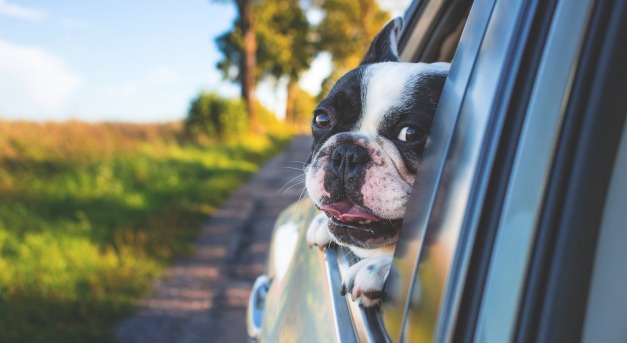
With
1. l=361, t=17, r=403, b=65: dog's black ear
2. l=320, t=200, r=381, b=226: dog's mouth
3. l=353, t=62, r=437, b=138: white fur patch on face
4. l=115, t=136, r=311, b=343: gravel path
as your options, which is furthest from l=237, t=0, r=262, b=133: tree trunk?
l=320, t=200, r=381, b=226: dog's mouth

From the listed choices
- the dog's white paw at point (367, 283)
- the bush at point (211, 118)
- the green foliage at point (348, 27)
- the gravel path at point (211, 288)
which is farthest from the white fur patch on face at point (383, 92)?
the green foliage at point (348, 27)

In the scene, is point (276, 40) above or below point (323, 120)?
above

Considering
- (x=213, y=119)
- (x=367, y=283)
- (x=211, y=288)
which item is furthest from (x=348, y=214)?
(x=213, y=119)

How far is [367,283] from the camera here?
4.12ft

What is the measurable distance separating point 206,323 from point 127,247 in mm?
1582

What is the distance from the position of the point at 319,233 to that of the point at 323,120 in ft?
1.35

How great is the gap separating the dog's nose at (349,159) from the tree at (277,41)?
69.9 feet

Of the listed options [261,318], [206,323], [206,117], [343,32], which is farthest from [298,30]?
[261,318]

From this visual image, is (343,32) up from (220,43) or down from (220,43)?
up

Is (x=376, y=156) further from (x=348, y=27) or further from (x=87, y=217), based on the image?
(x=348, y=27)

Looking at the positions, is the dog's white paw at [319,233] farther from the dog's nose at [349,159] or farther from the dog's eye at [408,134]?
the dog's eye at [408,134]

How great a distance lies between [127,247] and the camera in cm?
536

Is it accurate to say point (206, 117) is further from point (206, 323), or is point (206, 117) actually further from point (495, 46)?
point (495, 46)

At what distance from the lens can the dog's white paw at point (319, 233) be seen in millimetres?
1794
